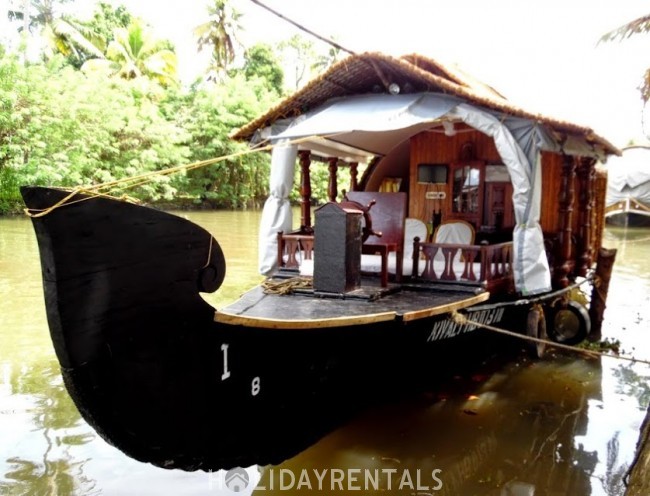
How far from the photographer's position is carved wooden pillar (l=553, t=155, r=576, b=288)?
7.43 m

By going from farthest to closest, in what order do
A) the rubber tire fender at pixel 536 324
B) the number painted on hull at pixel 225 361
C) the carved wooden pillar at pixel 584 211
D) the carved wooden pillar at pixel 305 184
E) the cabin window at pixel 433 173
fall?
the cabin window at pixel 433 173 < the carved wooden pillar at pixel 584 211 < the carved wooden pillar at pixel 305 184 < the rubber tire fender at pixel 536 324 < the number painted on hull at pixel 225 361

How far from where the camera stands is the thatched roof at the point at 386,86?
5.97m

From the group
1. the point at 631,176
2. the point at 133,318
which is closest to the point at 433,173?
the point at 133,318

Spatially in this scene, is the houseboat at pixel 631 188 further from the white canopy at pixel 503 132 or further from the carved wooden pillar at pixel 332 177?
the white canopy at pixel 503 132

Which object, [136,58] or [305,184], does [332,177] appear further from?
[136,58]

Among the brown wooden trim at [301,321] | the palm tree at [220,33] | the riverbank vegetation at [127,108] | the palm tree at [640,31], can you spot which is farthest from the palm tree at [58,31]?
the brown wooden trim at [301,321]

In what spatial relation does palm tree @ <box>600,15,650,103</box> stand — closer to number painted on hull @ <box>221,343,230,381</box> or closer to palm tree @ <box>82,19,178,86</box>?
number painted on hull @ <box>221,343,230,381</box>

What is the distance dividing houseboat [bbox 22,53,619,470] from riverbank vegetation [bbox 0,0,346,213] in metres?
14.1

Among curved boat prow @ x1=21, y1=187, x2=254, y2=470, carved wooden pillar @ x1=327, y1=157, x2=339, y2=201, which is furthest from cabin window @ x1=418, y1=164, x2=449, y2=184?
curved boat prow @ x1=21, y1=187, x2=254, y2=470

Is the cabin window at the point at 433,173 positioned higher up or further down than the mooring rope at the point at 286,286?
higher up

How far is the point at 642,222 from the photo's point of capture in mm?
25922

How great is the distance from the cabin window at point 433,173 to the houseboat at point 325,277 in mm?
23

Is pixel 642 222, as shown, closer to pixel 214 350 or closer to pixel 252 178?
pixel 252 178

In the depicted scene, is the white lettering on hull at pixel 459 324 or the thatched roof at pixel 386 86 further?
the thatched roof at pixel 386 86
